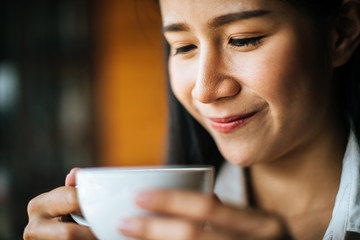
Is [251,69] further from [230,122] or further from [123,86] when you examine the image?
[123,86]

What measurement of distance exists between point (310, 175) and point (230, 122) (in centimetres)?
35

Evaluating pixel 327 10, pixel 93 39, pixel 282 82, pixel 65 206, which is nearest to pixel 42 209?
pixel 65 206

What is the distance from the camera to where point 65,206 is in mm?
701

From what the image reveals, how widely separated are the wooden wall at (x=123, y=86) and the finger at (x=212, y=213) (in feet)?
12.5

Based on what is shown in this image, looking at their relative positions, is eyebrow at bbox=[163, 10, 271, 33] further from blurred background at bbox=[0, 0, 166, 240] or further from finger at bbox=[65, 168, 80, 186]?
blurred background at bbox=[0, 0, 166, 240]

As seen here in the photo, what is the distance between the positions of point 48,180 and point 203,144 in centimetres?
316

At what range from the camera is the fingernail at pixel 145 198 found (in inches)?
20.0

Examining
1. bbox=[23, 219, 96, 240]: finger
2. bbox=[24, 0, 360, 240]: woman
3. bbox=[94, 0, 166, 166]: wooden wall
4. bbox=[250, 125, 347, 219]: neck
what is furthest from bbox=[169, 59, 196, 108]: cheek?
bbox=[94, 0, 166, 166]: wooden wall

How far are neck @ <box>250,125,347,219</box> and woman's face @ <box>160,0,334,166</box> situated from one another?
0.15 meters

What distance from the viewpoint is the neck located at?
111 centimetres

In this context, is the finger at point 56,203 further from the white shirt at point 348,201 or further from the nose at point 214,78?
the white shirt at point 348,201

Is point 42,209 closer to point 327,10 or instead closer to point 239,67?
point 239,67

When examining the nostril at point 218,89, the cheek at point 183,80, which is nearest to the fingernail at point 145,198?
the nostril at point 218,89

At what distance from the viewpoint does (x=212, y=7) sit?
857 millimetres
